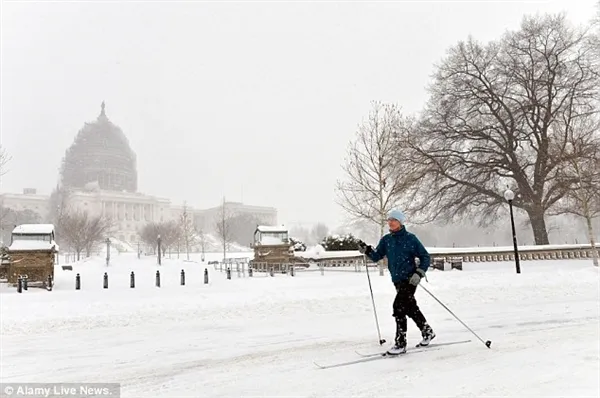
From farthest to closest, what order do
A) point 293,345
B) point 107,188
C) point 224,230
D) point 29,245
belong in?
1. point 107,188
2. point 224,230
3. point 29,245
4. point 293,345

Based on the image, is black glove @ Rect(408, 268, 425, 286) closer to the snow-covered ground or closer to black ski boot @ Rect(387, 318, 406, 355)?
black ski boot @ Rect(387, 318, 406, 355)

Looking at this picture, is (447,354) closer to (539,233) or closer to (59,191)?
(539,233)

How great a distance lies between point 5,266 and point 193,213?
420 ft

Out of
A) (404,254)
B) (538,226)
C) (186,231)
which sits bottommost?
(404,254)

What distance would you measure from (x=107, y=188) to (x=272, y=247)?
11517cm

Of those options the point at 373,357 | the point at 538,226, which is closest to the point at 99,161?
the point at 538,226

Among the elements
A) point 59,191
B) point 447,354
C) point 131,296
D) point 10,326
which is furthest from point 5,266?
point 59,191

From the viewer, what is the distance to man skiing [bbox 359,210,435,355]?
589cm

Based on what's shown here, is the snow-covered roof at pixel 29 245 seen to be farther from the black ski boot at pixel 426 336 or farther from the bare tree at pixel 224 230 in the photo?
the bare tree at pixel 224 230

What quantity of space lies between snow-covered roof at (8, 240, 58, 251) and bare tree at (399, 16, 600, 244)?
868 inches

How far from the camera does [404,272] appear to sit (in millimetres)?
6016

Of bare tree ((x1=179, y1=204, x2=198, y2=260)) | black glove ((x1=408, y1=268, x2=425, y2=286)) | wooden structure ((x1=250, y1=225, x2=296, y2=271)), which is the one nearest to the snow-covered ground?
black glove ((x1=408, y1=268, x2=425, y2=286))

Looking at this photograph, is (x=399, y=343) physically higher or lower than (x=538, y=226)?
lower

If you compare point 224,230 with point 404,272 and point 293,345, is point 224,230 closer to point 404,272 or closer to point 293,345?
point 293,345
